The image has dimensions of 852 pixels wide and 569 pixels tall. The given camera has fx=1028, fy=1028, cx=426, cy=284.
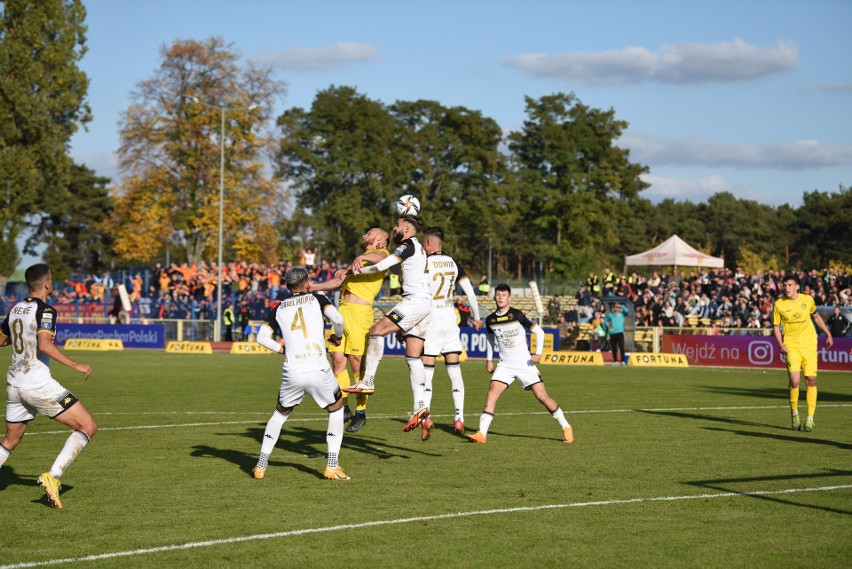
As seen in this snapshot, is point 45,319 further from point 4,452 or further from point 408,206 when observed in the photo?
point 408,206

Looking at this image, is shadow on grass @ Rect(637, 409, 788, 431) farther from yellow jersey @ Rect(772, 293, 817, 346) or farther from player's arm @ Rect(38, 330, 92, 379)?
player's arm @ Rect(38, 330, 92, 379)

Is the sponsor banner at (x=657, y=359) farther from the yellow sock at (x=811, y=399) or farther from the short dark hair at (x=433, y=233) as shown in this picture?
the short dark hair at (x=433, y=233)

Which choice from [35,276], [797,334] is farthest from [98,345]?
[35,276]

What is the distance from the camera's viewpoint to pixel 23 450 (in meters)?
13.2

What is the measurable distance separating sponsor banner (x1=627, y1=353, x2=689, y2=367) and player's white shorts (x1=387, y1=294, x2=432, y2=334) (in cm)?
2502

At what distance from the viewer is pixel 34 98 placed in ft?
200

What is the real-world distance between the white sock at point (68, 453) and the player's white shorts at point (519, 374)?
19.8 feet

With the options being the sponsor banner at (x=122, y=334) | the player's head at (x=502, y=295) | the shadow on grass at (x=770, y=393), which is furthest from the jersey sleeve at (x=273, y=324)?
→ the sponsor banner at (x=122, y=334)

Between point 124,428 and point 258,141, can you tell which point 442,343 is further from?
point 258,141

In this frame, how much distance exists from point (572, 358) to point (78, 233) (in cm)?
7607

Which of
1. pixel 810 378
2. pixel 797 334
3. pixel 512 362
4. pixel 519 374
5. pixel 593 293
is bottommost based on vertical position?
pixel 810 378

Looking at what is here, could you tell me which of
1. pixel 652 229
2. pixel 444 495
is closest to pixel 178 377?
pixel 444 495

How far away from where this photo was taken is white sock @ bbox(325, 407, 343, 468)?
1079cm

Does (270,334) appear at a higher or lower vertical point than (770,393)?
higher
